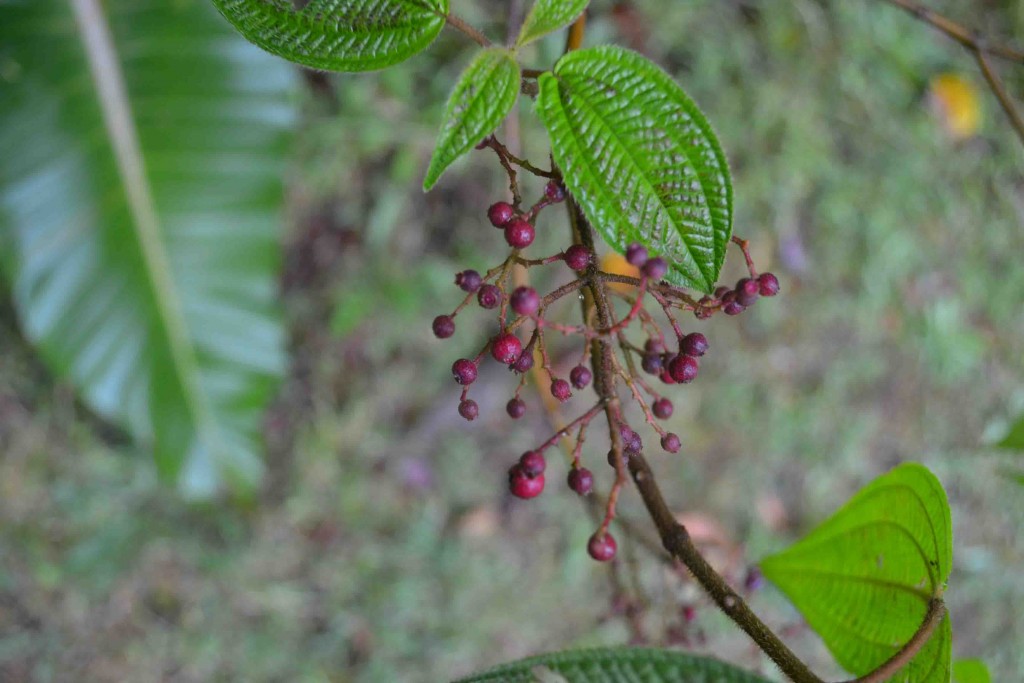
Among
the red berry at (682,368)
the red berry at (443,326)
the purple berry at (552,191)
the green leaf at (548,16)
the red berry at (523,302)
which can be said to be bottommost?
the red berry at (682,368)

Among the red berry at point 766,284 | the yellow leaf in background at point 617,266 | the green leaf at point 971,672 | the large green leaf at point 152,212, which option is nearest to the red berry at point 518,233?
the red berry at point 766,284

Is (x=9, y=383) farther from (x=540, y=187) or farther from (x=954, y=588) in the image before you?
(x=954, y=588)

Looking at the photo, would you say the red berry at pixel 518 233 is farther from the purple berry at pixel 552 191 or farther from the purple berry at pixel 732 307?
the purple berry at pixel 732 307

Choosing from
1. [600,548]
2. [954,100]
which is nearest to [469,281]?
[600,548]

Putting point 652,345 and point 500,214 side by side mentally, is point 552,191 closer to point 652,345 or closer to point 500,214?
point 500,214

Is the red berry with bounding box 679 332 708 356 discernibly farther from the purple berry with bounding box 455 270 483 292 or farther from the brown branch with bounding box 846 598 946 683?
the brown branch with bounding box 846 598 946 683

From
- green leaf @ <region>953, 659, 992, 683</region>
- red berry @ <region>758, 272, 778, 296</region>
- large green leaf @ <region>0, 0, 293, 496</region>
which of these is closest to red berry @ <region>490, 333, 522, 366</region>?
red berry @ <region>758, 272, 778, 296</region>
